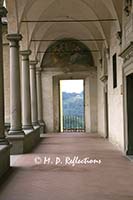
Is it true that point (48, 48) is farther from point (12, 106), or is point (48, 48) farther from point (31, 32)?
point (12, 106)

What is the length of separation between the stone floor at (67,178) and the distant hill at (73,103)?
1073 inches

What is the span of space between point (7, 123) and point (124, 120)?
1145cm

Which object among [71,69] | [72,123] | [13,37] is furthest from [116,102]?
[72,123]

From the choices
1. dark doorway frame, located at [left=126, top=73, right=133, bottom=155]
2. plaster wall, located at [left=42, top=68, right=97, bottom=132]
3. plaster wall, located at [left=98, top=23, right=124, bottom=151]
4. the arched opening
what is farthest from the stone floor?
the arched opening

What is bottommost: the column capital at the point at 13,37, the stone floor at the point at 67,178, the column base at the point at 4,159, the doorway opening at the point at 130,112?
the stone floor at the point at 67,178

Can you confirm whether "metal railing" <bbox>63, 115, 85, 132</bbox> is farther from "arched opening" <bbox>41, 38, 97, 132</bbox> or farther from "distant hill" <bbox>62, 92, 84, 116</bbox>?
"distant hill" <bbox>62, 92, 84, 116</bbox>

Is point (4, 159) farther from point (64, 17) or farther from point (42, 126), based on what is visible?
point (42, 126)

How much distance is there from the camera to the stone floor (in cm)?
688

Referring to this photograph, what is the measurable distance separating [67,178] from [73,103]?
31510 millimetres

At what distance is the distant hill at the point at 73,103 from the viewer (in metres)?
40.0

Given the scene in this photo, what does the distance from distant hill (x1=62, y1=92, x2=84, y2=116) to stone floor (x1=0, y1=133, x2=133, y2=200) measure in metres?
27.3

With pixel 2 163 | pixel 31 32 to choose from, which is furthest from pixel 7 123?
pixel 2 163

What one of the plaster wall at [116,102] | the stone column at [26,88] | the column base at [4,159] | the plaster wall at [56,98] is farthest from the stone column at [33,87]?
the column base at [4,159]

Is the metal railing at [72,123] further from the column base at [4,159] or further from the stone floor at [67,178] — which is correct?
the column base at [4,159]
